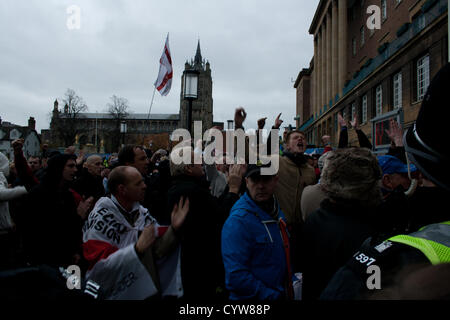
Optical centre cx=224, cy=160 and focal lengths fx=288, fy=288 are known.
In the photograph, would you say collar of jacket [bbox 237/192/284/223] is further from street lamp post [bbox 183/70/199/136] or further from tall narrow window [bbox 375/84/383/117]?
tall narrow window [bbox 375/84/383/117]

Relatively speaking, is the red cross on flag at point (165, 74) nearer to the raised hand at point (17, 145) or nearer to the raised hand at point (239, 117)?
the raised hand at point (17, 145)

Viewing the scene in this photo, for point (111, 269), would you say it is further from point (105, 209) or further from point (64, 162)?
point (64, 162)

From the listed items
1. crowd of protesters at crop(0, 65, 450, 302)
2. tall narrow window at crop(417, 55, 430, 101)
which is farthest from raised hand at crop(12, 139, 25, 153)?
tall narrow window at crop(417, 55, 430, 101)

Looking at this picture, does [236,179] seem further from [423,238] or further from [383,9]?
[383,9]

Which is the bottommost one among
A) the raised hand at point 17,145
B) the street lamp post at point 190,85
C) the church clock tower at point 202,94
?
the raised hand at point 17,145

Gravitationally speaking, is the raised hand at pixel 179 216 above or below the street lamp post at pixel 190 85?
below

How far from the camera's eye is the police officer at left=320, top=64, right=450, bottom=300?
0.85 m

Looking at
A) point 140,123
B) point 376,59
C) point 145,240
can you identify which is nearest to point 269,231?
point 145,240

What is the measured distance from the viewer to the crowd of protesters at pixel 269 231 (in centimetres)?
92

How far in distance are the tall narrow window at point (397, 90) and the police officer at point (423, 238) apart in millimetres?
19276

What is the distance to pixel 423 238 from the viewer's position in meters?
0.94

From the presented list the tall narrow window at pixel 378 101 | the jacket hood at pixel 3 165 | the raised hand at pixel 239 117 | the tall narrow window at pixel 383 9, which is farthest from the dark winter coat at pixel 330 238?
the tall narrow window at pixel 383 9

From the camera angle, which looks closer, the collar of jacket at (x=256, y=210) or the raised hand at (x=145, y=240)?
the raised hand at (x=145, y=240)
